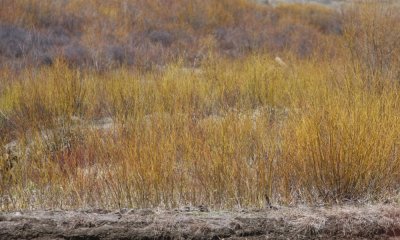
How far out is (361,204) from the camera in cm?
321

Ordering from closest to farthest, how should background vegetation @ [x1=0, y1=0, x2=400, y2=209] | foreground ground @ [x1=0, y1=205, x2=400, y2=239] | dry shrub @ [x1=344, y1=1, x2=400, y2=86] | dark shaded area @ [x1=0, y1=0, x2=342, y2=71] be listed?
1. foreground ground @ [x1=0, y1=205, x2=400, y2=239]
2. background vegetation @ [x1=0, y1=0, x2=400, y2=209]
3. dry shrub @ [x1=344, y1=1, x2=400, y2=86]
4. dark shaded area @ [x1=0, y1=0, x2=342, y2=71]

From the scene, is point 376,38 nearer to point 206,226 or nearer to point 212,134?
point 212,134

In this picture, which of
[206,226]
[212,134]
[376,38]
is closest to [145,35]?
[376,38]

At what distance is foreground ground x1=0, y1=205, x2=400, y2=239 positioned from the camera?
285 centimetres

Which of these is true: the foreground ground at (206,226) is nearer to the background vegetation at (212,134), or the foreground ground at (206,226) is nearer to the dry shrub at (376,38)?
the background vegetation at (212,134)

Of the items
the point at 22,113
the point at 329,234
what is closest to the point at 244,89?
the point at 22,113

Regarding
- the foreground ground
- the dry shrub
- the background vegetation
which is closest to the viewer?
the foreground ground

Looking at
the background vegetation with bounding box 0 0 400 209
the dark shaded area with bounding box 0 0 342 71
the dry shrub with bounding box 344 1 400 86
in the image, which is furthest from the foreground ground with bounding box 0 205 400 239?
the dark shaded area with bounding box 0 0 342 71

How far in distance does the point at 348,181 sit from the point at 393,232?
0.50 metres

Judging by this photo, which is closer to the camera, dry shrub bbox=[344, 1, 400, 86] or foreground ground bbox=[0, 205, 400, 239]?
foreground ground bbox=[0, 205, 400, 239]

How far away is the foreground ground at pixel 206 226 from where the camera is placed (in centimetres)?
285

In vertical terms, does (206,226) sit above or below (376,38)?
below

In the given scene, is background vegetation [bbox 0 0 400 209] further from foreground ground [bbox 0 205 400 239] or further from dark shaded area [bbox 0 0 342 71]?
dark shaded area [bbox 0 0 342 71]

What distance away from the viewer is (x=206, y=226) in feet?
9.37
